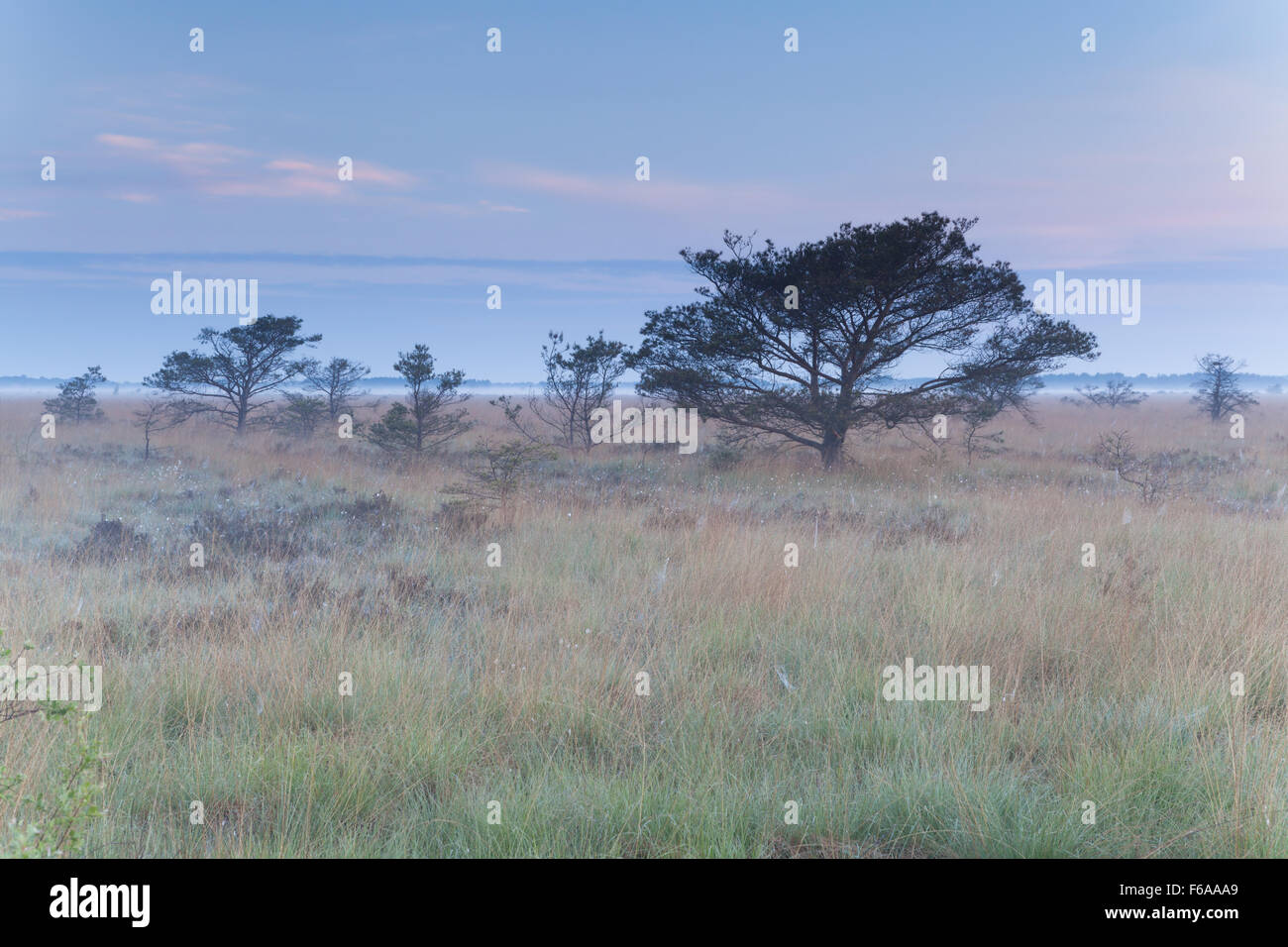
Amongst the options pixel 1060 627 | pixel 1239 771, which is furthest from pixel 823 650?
pixel 1239 771

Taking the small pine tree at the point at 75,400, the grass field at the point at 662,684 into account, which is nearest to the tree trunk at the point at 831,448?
the grass field at the point at 662,684

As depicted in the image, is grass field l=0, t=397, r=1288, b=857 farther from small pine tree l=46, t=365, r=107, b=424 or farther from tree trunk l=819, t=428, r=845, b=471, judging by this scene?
small pine tree l=46, t=365, r=107, b=424

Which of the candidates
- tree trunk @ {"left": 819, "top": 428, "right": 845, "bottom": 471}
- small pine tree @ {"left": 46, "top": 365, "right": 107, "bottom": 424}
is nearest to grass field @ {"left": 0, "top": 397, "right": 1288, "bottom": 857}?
tree trunk @ {"left": 819, "top": 428, "right": 845, "bottom": 471}

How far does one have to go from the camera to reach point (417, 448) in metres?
20.4

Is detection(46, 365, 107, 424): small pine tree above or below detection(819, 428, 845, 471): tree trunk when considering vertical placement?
above

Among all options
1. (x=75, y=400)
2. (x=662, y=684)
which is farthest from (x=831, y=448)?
(x=75, y=400)

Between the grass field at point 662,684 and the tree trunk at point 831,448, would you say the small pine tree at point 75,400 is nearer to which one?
the grass field at point 662,684

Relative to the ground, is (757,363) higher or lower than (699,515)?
higher

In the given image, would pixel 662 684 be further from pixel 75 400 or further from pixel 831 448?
pixel 75 400

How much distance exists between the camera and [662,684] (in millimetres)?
4562

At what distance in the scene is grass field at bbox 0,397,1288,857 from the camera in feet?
10.3

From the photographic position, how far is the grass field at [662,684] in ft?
10.3
